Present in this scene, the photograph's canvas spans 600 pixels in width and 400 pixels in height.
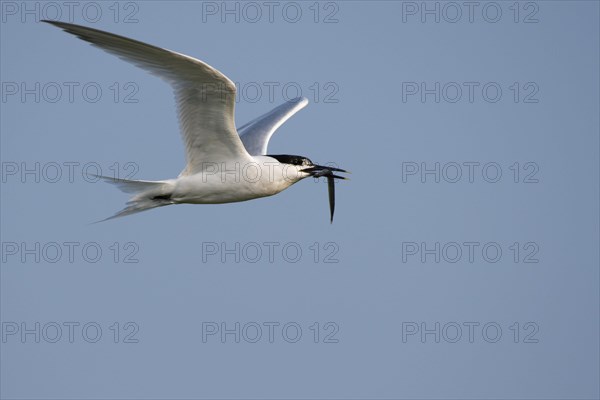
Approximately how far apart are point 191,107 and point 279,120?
361cm

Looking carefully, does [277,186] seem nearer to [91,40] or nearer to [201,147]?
[201,147]

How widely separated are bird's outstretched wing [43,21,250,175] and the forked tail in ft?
1.13

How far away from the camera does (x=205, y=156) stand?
9430 mm

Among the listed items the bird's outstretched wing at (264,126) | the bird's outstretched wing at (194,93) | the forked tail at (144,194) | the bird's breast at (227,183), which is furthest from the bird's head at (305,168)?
the forked tail at (144,194)

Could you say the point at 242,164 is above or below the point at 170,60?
below

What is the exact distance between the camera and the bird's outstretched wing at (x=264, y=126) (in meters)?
11.5

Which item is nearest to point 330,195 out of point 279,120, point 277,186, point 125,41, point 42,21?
point 279,120

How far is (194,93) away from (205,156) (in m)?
0.96

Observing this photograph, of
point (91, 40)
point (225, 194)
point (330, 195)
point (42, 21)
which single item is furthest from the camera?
point (330, 195)

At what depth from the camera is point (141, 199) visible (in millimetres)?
9359

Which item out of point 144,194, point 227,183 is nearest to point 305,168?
point 227,183

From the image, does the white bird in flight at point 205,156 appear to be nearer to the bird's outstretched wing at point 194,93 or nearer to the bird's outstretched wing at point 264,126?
the bird's outstretched wing at point 194,93

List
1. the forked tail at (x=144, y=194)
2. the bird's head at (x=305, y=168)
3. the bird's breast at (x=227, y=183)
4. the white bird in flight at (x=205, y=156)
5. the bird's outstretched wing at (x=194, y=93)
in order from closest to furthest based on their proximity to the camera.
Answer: the bird's outstretched wing at (x=194, y=93)
the white bird in flight at (x=205, y=156)
the forked tail at (x=144, y=194)
the bird's breast at (x=227, y=183)
the bird's head at (x=305, y=168)

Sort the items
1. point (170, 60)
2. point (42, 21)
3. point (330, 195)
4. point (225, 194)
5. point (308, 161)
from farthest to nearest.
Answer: point (330, 195), point (308, 161), point (225, 194), point (170, 60), point (42, 21)
